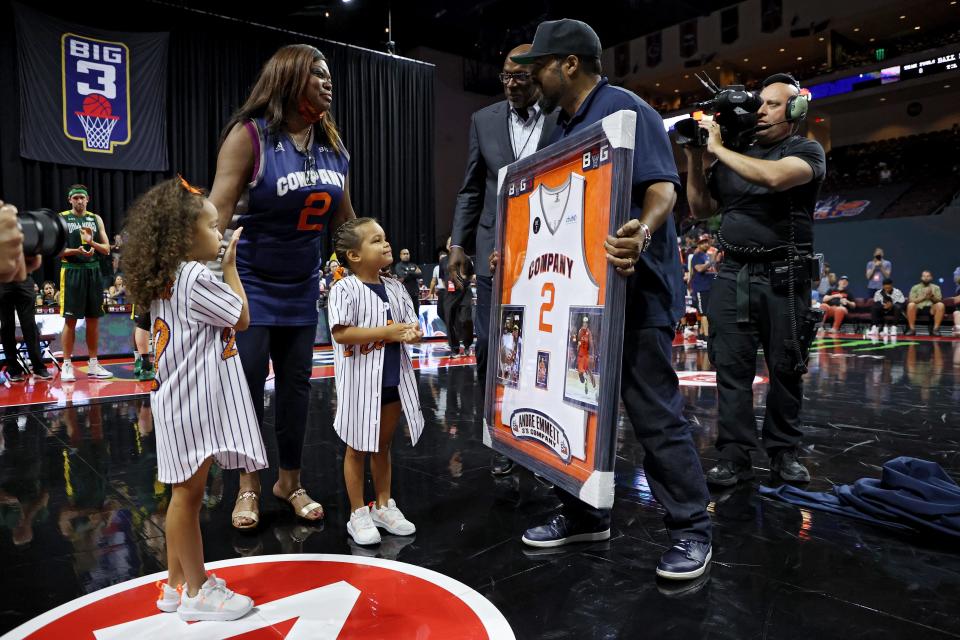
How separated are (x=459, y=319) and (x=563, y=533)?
19.0ft

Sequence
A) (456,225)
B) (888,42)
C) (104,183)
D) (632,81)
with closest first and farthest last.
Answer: (456,225), (104,183), (888,42), (632,81)

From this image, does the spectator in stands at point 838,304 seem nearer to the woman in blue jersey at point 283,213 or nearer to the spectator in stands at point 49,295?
the woman in blue jersey at point 283,213

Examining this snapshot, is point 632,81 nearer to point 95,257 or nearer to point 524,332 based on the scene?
Answer: point 95,257

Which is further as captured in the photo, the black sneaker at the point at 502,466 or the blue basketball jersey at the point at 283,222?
the black sneaker at the point at 502,466

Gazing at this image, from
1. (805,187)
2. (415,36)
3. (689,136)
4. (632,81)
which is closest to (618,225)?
(689,136)

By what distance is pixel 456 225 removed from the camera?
299cm

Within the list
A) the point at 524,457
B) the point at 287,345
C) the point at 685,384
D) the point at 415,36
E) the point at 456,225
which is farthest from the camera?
the point at 415,36

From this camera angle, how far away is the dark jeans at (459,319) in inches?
304

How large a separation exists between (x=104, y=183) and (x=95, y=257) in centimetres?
589

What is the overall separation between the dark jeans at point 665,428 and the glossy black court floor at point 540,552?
0.59ft

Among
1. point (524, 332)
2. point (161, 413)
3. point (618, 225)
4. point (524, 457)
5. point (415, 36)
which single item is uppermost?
Answer: point (415, 36)

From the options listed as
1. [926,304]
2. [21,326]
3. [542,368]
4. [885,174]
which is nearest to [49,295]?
[21,326]

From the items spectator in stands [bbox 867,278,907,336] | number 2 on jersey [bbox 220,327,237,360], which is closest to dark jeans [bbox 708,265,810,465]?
number 2 on jersey [bbox 220,327,237,360]

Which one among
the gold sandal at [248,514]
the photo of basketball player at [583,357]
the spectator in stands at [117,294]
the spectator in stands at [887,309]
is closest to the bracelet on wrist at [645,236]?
the photo of basketball player at [583,357]
